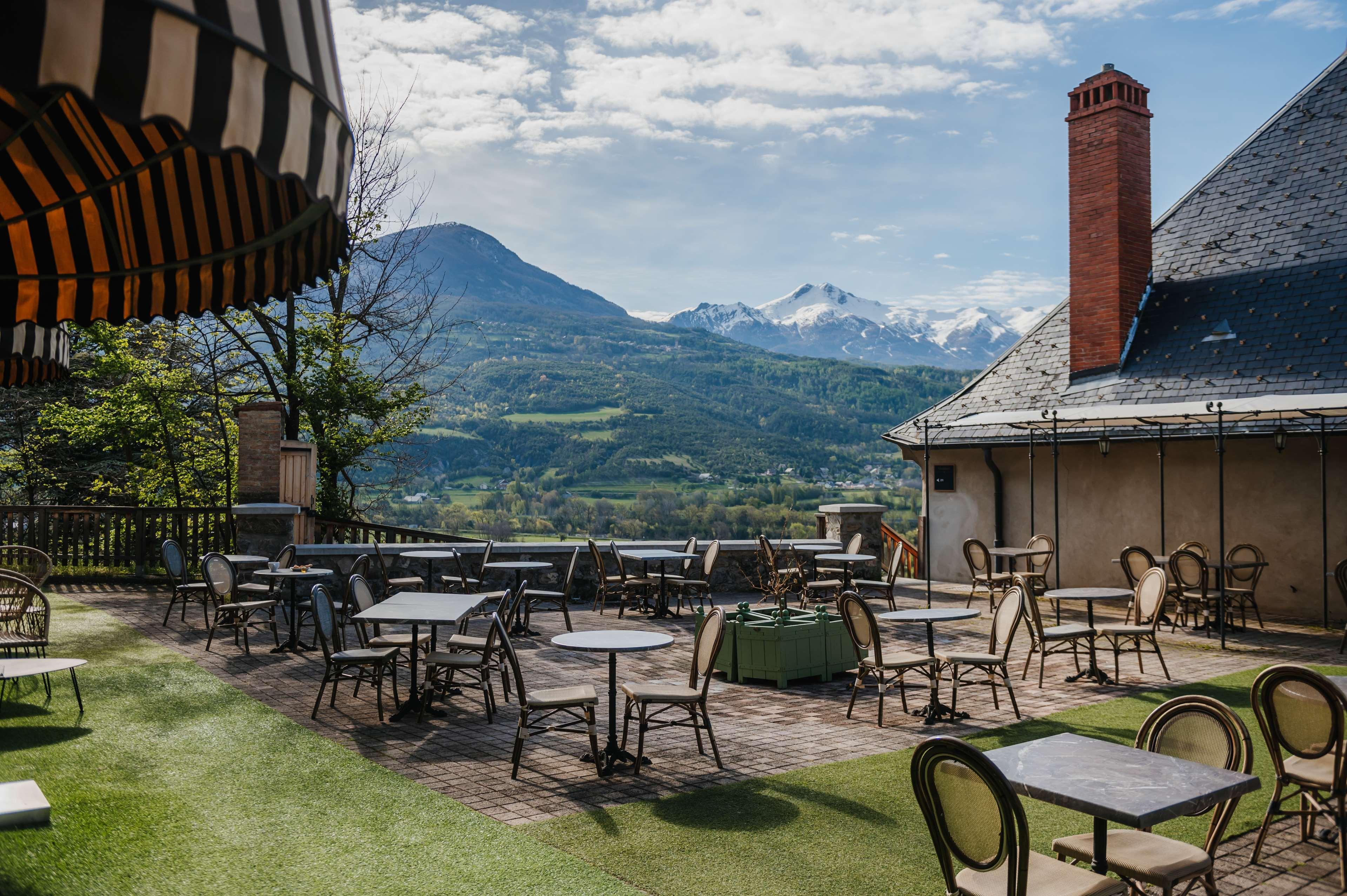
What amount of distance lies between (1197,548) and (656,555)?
23.4 ft

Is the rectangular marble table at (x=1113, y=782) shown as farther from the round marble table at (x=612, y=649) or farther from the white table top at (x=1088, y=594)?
the white table top at (x=1088, y=594)

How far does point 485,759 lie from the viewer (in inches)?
240

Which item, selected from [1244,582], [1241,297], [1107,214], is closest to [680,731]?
[1244,582]

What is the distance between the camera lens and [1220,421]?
9.80 metres

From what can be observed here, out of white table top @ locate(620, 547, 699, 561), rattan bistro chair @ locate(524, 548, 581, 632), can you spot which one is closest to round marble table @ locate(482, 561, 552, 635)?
rattan bistro chair @ locate(524, 548, 581, 632)

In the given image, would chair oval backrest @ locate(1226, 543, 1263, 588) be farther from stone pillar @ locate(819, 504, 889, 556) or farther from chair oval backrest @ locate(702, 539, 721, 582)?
chair oval backrest @ locate(702, 539, 721, 582)

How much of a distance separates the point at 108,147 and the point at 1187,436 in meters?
13.3

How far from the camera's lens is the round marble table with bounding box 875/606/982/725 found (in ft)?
23.2

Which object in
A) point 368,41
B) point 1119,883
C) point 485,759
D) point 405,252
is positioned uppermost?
point 405,252

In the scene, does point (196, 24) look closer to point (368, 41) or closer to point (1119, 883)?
point (1119, 883)

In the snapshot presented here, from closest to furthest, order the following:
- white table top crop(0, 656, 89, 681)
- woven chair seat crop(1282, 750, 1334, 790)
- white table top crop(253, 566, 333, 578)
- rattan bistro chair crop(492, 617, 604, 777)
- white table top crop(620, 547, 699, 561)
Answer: woven chair seat crop(1282, 750, 1334, 790)
rattan bistro chair crop(492, 617, 604, 777)
white table top crop(0, 656, 89, 681)
white table top crop(253, 566, 333, 578)
white table top crop(620, 547, 699, 561)

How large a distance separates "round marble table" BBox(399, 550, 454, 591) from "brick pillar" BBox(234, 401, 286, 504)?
2.18 meters

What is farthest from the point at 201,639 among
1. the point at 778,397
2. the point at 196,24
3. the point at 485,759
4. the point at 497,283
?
the point at 497,283

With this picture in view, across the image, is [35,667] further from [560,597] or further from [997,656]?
[997,656]
